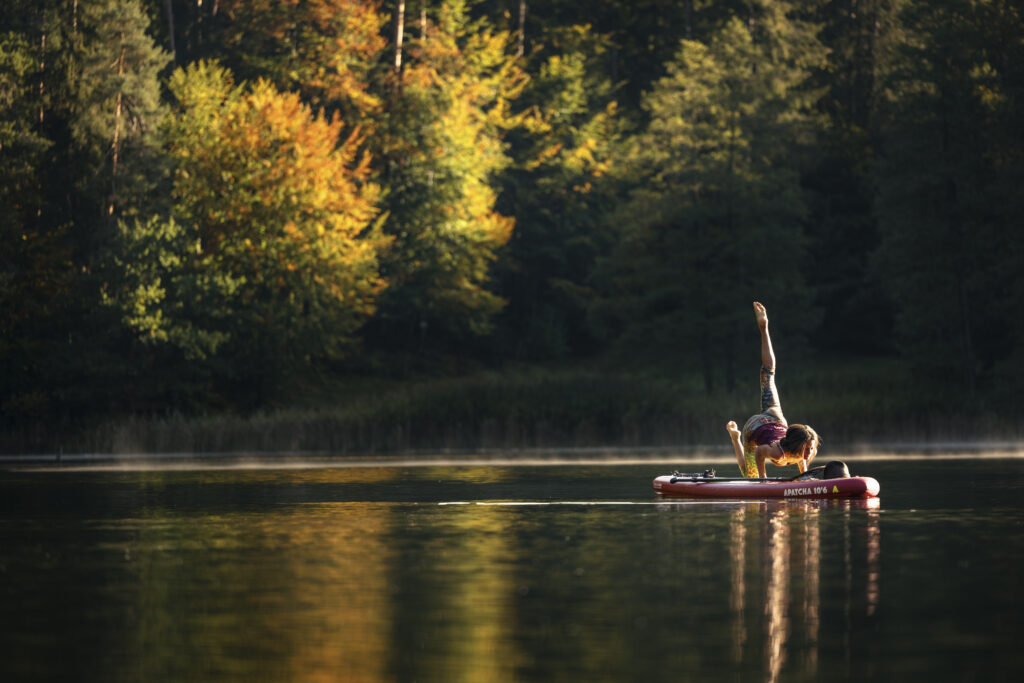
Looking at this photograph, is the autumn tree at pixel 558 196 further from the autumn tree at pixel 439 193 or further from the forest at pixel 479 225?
the autumn tree at pixel 439 193

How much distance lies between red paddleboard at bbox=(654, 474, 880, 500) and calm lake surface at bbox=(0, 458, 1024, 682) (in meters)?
0.28

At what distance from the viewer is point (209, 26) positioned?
246 ft

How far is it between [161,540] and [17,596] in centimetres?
566

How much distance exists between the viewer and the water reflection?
42.7 feet

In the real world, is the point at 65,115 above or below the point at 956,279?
above

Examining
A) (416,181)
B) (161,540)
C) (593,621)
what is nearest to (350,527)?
(161,540)

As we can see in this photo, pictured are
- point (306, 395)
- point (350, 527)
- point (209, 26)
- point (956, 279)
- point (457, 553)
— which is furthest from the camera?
point (209, 26)

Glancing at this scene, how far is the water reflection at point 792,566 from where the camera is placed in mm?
13016

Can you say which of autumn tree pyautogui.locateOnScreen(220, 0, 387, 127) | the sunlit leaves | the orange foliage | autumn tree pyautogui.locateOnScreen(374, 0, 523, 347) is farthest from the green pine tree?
autumn tree pyautogui.locateOnScreen(220, 0, 387, 127)

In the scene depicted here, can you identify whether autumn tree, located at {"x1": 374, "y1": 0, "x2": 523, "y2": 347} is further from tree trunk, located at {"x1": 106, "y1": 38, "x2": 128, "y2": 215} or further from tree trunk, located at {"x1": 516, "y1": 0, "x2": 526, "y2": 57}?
tree trunk, located at {"x1": 106, "y1": 38, "x2": 128, "y2": 215}

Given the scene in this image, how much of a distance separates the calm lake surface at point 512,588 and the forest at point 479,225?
75.1 ft

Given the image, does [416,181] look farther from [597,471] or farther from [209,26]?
[597,471]

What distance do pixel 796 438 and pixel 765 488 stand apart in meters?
0.97

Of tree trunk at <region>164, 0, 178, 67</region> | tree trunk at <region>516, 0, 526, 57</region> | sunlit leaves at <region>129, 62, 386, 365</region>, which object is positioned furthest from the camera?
tree trunk at <region>516, 0, 526, 57</region>
